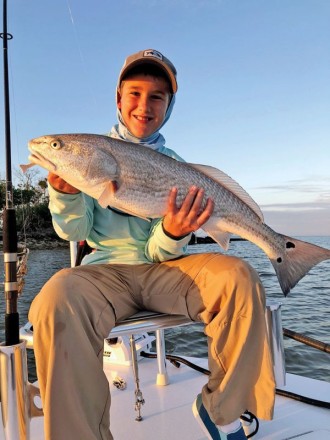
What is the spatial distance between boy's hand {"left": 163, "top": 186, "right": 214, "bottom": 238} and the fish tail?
59 centimetres

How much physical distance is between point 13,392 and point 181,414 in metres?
1.47

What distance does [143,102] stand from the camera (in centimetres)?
289

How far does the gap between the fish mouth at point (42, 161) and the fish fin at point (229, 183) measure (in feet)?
2.86

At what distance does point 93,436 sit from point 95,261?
3.88 feet

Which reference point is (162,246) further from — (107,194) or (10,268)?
(10,268)

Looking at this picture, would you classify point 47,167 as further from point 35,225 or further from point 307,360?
point 35,225

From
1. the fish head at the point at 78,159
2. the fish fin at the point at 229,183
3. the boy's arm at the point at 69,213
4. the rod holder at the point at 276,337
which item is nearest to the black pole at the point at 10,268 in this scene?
the boy's arm at the point at 69,213

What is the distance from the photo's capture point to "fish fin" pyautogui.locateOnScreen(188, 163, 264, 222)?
8.66 feet

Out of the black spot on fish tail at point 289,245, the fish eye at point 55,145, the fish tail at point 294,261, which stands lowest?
the fish tail at point 294,261

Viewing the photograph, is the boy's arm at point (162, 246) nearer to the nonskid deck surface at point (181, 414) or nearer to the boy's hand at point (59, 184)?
the boy's hand at point (59, 184)

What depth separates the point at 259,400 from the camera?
2.11 metres

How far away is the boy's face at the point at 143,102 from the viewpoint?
290cm

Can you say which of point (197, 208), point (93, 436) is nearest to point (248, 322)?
point (197, 208)

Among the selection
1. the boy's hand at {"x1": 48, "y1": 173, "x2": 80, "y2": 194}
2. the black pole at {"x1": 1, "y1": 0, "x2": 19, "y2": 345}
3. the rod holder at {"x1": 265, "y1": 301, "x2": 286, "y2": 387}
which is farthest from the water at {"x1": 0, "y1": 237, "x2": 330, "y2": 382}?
the black pole at {"x1": 1, "y1": 0, "x2": 19, "y2": 345}
